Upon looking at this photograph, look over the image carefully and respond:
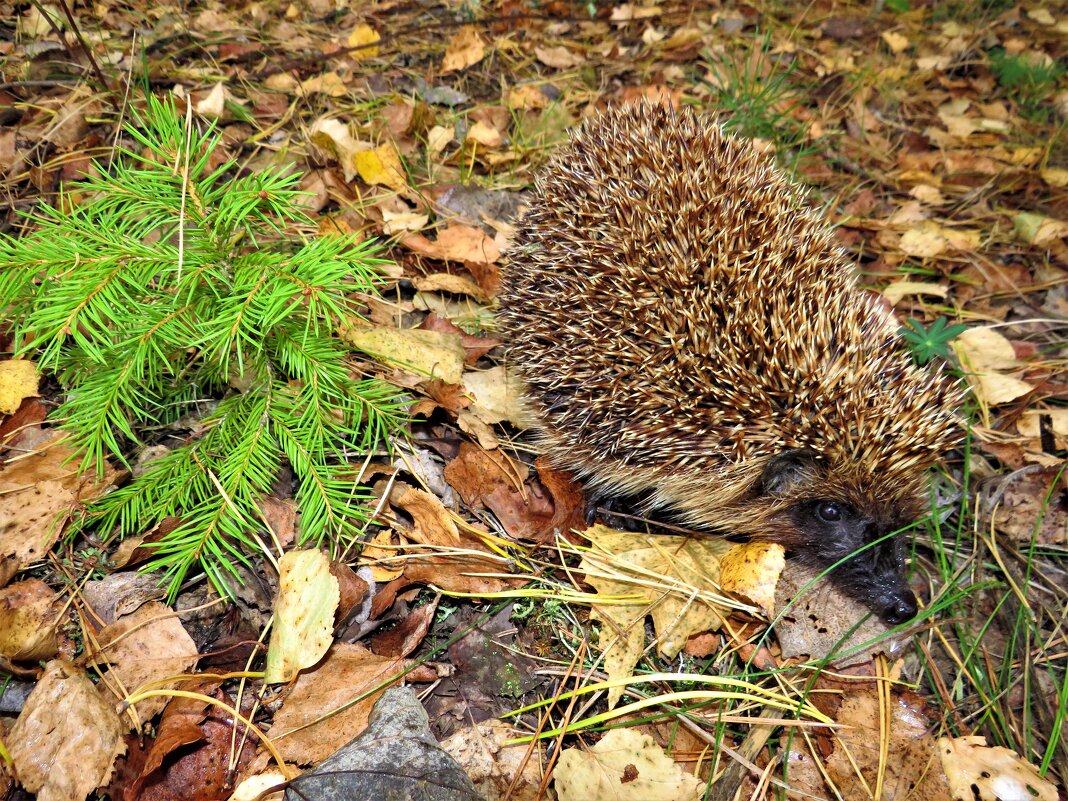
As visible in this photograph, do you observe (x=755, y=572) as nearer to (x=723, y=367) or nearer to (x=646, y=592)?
(x=646, y=592)

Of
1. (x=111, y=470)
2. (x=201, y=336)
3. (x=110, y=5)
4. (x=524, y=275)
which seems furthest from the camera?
(x=110, y=5)

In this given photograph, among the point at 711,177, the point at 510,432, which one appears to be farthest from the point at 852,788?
the point at 711,177

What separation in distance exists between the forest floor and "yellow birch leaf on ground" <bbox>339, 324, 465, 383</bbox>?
0.07 ft

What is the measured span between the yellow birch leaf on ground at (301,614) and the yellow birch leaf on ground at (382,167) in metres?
2.79

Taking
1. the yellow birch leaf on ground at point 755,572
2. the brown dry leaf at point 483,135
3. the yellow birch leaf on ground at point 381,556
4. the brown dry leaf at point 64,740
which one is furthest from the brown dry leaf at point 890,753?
the brown dry leaf at point 483,135

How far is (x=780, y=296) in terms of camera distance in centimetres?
309

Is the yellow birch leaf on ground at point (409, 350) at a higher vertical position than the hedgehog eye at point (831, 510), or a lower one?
higher

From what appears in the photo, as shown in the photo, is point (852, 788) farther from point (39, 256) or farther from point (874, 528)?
point (39, 256)

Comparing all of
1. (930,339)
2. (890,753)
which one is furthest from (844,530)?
(930,339)

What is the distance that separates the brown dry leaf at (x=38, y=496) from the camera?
8.82 feet

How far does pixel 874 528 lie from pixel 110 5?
21.5ft

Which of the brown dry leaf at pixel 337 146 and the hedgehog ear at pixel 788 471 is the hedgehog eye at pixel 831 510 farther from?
the brown dry leaf at pixel 337 146

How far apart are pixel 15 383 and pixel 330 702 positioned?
1994mm

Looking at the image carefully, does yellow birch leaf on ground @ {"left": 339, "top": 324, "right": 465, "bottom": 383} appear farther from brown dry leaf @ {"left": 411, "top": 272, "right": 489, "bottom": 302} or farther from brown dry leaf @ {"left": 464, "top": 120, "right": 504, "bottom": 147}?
brown dry leaf @ {"left": 464, "top": 120, "right": 504, "bottom": 147}
